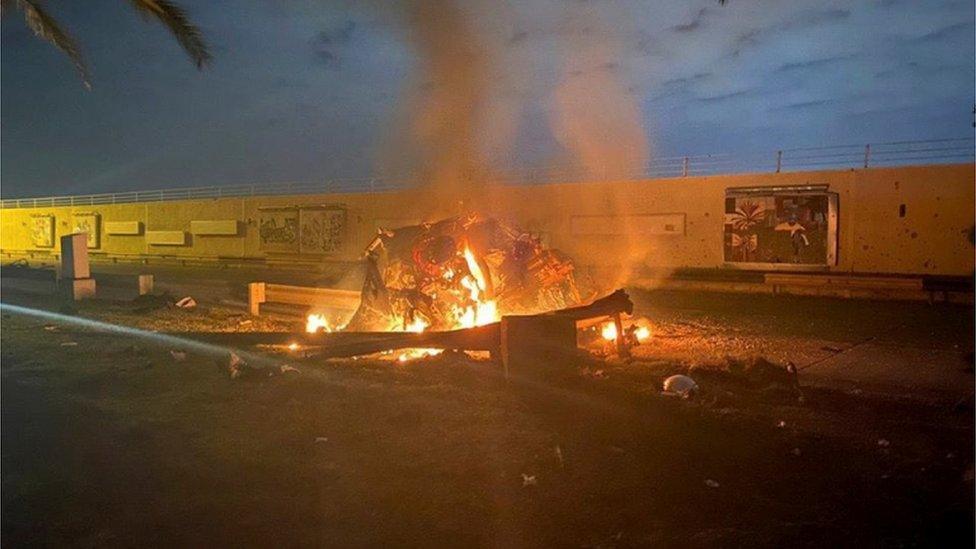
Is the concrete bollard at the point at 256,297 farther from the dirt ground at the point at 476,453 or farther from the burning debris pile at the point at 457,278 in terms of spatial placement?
the dirt ground at the point at 476,453

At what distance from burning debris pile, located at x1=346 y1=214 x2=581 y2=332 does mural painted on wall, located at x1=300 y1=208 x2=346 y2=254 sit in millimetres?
18837

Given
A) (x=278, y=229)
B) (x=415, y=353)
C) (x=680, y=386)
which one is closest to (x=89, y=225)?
(x=278, y=229)

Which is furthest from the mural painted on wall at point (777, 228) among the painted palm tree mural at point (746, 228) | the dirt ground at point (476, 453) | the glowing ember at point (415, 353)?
the glowing ember at point (415, 353)

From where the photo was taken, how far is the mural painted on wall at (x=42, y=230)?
44094 millimetres

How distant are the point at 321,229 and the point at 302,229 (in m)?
1.14

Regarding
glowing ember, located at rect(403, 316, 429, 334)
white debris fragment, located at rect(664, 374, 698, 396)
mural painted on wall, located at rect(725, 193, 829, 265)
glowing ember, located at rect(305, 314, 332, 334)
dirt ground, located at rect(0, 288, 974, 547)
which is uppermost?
mural painted on wall, located at rect(725, 193, 829, 265)

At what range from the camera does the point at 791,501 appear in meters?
5.05

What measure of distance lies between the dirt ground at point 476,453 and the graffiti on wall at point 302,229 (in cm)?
2098

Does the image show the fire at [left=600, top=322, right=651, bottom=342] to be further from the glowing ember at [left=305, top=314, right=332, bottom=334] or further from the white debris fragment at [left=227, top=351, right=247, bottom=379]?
the white debris fragment at [left=227, top=351, right=247, bottom=379]

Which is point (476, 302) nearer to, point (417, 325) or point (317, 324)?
point (417, 325)

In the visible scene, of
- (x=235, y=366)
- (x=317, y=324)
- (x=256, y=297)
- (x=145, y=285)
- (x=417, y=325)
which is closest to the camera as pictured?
(x=235, y=366)

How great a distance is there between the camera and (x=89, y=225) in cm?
4253

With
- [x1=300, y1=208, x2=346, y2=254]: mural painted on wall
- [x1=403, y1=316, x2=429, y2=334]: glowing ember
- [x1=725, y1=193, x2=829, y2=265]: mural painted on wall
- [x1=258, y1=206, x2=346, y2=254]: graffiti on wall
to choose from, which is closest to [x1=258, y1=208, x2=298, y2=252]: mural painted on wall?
[x1=258, y1=206, x2=346, y2=254]: graffiti on wall

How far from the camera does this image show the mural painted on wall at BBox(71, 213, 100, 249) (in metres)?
42.2
